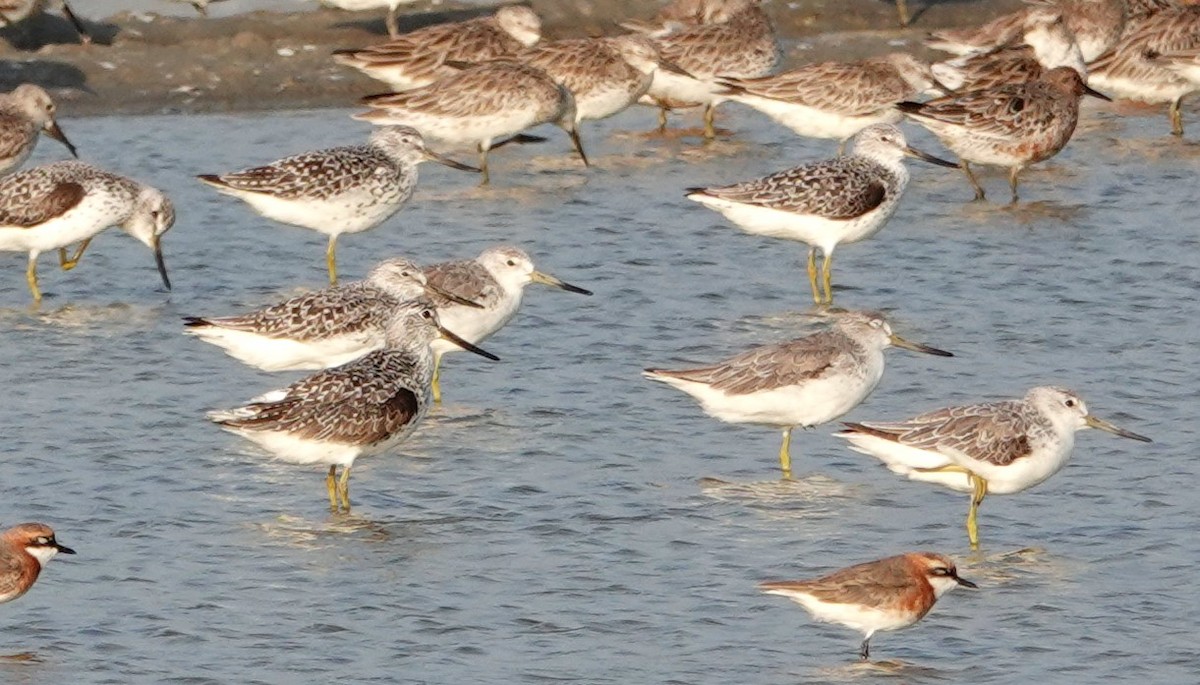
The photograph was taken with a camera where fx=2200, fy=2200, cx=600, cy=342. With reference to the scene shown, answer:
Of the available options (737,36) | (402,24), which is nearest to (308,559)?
(737,36)

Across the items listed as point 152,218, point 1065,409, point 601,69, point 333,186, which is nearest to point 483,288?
point 333,186

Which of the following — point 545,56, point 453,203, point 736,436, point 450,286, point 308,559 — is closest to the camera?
point 308,559

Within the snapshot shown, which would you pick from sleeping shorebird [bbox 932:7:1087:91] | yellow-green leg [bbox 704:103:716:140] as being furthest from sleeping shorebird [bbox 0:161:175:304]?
sleeping shorebird [bbox 932:7:1087:91]

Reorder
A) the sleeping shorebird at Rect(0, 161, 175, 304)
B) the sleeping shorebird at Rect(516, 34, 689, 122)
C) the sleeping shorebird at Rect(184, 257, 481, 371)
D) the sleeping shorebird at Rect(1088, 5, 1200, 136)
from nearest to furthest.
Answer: the sleeping shorebird at Rect(184, 257, 481, 371)
the sleeping shorebird at Rect(0, 161, 175, 304)
the sleeping shorebird at Rect(516, 34, 689, 122)
the sleeping shorebird at Rect(1088, 5, 1200, 136)

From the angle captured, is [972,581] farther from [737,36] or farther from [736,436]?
[737,36]

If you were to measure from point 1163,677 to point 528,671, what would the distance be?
115 inches

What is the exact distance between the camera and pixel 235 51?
80.0ft

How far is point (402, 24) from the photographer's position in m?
25.8

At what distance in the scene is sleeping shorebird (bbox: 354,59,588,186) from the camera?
70.4 feet

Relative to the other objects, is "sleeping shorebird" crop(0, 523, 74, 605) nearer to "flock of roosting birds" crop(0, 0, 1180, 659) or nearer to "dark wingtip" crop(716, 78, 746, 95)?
A: "flock of roosting birds" crop(0, 0, 1180, 659)

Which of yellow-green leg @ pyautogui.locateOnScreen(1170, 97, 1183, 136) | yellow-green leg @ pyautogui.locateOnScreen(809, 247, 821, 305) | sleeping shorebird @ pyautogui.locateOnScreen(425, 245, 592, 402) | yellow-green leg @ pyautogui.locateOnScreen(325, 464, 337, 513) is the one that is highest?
sleeping shorebird @ pyautogui.locateOnScreen(425, 245, 592, 402)

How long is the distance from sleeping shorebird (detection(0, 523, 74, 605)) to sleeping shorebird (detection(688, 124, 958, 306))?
7575 millimetres

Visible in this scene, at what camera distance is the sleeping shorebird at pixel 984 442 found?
12.0 m

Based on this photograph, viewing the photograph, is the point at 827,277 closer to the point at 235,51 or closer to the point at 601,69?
the point at 601,69
